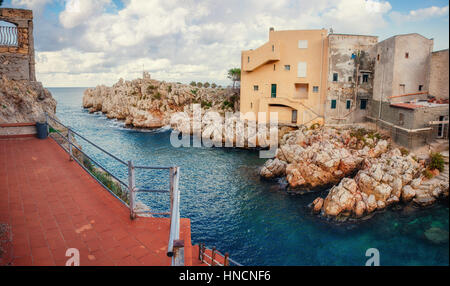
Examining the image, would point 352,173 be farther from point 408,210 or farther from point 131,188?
point 131,188

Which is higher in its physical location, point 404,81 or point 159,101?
point 404,81

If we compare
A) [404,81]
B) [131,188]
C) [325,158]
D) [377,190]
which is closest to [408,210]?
[377,190]

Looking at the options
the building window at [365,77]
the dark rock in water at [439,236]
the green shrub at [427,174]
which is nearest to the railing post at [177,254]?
the dark rock in water at [439,236]

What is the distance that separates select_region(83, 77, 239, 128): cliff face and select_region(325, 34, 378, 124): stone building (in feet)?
56.1

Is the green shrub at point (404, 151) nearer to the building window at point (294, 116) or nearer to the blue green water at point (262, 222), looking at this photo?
the blue green water at point (262, 222)

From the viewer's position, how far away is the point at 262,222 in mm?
18312

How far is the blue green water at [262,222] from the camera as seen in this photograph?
14.4 metres

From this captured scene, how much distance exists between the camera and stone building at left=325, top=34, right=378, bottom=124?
1213 inches

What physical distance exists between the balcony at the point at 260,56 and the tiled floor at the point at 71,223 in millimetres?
29265

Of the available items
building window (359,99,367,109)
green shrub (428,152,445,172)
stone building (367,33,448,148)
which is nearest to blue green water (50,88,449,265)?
green shrub (428,152,445,172)

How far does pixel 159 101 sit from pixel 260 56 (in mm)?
24690

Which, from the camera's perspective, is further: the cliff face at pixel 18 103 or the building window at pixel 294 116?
the building window at pixel 294 116

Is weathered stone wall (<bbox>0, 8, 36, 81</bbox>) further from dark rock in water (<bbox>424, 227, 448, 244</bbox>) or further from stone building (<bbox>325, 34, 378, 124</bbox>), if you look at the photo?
stone building (<bbox>325, 34, 378, 124</bbox>)

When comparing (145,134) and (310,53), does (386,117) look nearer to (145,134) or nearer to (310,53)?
(310,53)
